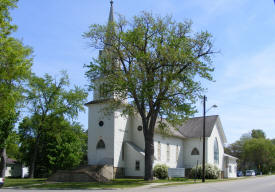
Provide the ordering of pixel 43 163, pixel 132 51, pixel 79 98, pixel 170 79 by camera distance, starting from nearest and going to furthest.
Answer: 1. pixel 170 79
2. pixel 132 51
3. pixel 79 98
4. pixel 43 163

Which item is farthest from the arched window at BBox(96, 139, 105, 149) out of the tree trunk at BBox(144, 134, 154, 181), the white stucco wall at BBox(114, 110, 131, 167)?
the tree trunk at BBox(144, 134, 154, 181)

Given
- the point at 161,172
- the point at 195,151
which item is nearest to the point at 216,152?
the point at 195,151

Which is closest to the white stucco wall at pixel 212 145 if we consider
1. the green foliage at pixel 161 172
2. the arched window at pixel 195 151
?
the arched window at pixel 195 151

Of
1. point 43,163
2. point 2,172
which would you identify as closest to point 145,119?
point 2,172

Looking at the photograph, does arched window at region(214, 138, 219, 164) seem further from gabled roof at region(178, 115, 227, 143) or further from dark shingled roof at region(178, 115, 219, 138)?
dark shingled roof at region(178, 115, 219, 138)

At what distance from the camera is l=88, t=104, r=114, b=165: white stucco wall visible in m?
37.2

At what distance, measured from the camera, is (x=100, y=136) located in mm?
38438

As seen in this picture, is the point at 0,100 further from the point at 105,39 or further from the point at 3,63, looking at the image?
the point at 105,39

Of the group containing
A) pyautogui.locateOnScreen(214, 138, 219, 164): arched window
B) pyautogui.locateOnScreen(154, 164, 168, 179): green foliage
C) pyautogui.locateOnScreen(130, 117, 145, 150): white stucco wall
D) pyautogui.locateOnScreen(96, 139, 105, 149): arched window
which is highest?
pyautogui.locateOnScreen(130, 117, 145, 150): white stucco wall

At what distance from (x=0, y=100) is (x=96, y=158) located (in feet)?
54.6

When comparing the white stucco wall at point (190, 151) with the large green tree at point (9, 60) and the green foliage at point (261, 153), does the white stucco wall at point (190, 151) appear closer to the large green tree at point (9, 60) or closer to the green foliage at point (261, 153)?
the large green tree at point (9, 60)

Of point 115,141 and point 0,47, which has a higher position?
point 0,47

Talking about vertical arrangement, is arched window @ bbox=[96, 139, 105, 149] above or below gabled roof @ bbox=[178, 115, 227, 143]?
below

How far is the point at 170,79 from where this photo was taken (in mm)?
27156
